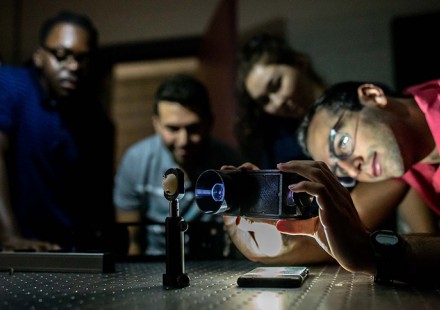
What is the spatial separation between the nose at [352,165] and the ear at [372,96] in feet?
0.65

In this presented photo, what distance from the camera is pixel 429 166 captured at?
1.66 m

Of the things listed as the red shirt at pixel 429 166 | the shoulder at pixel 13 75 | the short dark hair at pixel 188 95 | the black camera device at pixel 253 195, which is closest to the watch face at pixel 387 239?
the black camera device at pixel 253 195

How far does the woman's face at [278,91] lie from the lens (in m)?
2.45

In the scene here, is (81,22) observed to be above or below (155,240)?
above

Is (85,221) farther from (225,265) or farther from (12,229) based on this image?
(225,265)

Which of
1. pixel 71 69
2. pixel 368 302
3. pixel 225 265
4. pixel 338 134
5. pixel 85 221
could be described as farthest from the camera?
pixel 85 221

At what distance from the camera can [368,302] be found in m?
0.84

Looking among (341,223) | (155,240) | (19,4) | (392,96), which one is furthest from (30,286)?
(19,4)

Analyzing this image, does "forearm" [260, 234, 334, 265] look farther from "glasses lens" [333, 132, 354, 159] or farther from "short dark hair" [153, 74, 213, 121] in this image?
"short dark hair" [153, 74, 213, 121]

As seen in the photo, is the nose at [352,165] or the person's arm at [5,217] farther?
the person's arm at [5,217]

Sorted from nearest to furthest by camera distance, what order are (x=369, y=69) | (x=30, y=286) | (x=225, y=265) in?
(x=30, y=286), (x=225, y=265), (x=369, y=69)

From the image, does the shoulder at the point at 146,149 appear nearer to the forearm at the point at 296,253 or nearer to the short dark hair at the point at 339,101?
the short dark hair at the point at 339,101

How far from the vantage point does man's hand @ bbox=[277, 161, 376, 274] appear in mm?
1038

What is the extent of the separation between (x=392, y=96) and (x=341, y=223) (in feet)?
2.67
